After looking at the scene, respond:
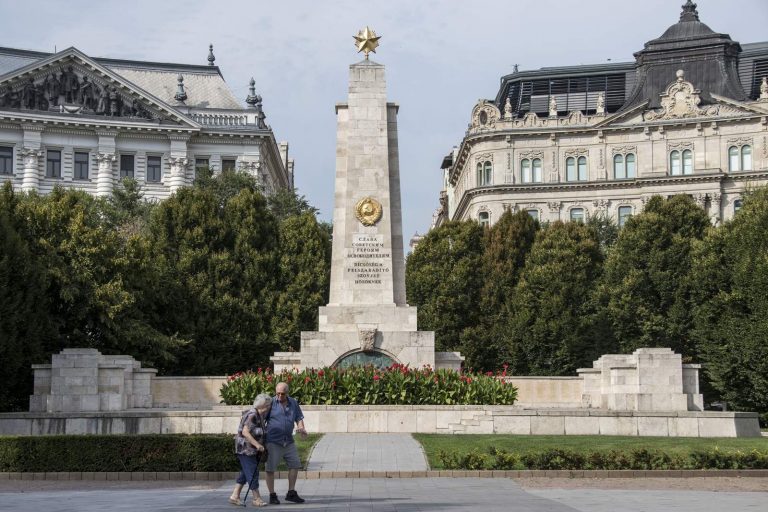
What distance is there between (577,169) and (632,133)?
→ 540cm

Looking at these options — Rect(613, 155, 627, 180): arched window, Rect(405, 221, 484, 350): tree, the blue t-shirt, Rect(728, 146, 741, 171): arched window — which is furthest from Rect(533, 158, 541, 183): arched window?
the blue t-shirt

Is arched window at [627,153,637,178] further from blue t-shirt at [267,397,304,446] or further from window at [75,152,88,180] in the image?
blue t-shirt at [267,397,304,446]

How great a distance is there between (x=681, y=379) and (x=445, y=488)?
62.9 feet

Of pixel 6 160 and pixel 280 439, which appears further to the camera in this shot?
pixel 6 160

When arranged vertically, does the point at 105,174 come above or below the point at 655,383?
above

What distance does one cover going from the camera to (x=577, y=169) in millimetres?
111250

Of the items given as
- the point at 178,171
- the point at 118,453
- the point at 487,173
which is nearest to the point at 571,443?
the point at 118,453

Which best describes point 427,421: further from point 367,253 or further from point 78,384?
point 78,384

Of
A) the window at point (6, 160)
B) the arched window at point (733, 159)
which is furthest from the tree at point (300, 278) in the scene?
the arched window at point (733, 159)

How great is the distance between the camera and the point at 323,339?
42250 millimetres

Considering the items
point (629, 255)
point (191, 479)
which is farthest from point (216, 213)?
point (191, 479)

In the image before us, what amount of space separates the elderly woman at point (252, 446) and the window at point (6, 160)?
75396 millimetres

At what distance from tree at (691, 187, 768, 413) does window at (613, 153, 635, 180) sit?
2071 inches

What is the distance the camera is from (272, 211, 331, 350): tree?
197 feet
